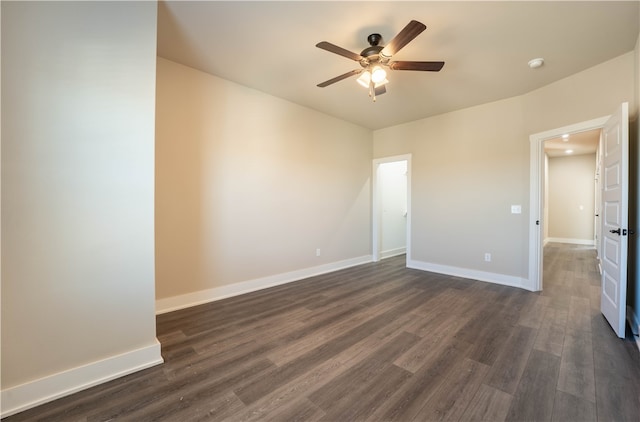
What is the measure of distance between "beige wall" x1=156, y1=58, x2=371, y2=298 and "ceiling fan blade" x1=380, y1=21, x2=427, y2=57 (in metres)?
2.04

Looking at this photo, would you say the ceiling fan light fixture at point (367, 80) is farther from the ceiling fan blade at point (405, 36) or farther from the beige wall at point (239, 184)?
the beige wall at point (239, 184)

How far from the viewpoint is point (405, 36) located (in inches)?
76.7

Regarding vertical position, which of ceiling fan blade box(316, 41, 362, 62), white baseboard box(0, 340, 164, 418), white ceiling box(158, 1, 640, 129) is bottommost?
white baseboard box(0, 340, 164, 418)

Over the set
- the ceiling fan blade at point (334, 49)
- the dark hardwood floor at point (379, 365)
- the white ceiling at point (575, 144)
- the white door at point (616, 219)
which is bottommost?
the dark hardwood floor at point (379, 365)

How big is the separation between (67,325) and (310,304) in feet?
7.03

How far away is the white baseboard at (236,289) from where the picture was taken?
2.94 m

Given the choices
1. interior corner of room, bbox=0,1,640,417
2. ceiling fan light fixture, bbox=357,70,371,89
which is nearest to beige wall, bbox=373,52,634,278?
interior corner of room, bbox=0,1,640,417

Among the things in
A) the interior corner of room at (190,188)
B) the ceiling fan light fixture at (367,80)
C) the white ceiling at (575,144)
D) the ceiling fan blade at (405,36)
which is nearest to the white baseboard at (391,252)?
the interior corner of room at (190,188)

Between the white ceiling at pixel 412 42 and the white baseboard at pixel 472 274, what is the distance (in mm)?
2657

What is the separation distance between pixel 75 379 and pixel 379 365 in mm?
2036

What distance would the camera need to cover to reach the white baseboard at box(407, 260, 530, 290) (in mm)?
3794

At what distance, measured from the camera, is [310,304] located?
10.3 ft

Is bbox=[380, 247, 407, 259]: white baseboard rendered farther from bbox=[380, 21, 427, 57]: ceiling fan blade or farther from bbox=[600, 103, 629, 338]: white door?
bbox=[380, 21, 427, 57]: ceiling fan blade

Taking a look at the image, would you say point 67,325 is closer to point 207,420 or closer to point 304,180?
point 207,420
